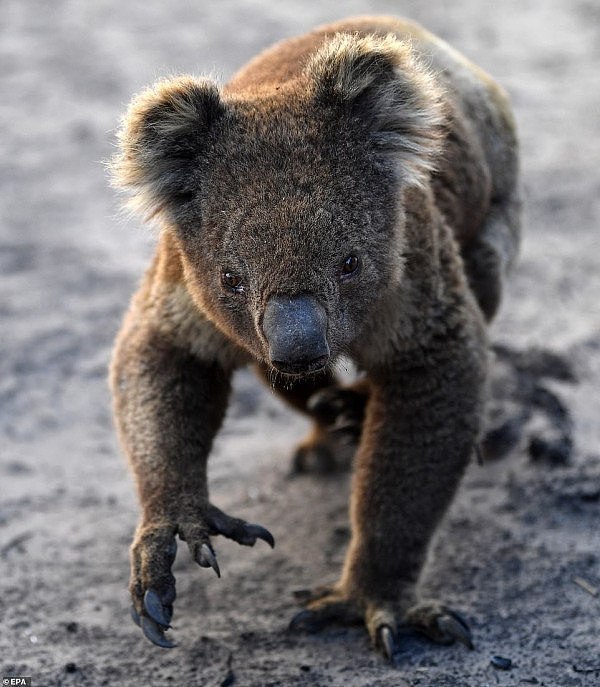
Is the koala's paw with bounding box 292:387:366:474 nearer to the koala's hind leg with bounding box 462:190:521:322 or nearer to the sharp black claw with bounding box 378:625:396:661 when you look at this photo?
the koala's hind leg with bounding box 462:190:521:322

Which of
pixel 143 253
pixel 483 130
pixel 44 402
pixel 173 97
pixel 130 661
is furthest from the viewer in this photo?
pixel 143 253

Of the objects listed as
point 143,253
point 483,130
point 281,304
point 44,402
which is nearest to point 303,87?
point 281,304

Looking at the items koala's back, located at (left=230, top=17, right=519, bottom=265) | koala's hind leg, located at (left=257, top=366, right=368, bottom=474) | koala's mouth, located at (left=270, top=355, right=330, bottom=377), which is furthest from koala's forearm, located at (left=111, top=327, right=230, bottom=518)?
koala's back, located at (left=230, top=17, right=519, bottom=265)

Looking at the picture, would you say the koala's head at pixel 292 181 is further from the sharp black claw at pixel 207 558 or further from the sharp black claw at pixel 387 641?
the sharp black claw at pixel 387 641

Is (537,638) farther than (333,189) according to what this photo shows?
Yes

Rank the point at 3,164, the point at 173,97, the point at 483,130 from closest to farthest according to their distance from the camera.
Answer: the point at 173,97, the point at 483,130, the point at 3,164

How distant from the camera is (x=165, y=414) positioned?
11.4 feet

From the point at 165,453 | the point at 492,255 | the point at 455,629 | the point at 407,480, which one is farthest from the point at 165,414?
the point at 492,255

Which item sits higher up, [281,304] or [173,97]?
[173,97]

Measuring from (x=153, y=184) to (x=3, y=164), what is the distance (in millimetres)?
4404

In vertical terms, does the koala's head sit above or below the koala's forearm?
above

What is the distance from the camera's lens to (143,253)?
6.39 meters

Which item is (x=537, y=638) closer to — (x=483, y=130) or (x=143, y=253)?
Result: (x=483, y=130)

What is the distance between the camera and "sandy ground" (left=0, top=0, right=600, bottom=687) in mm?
3568
